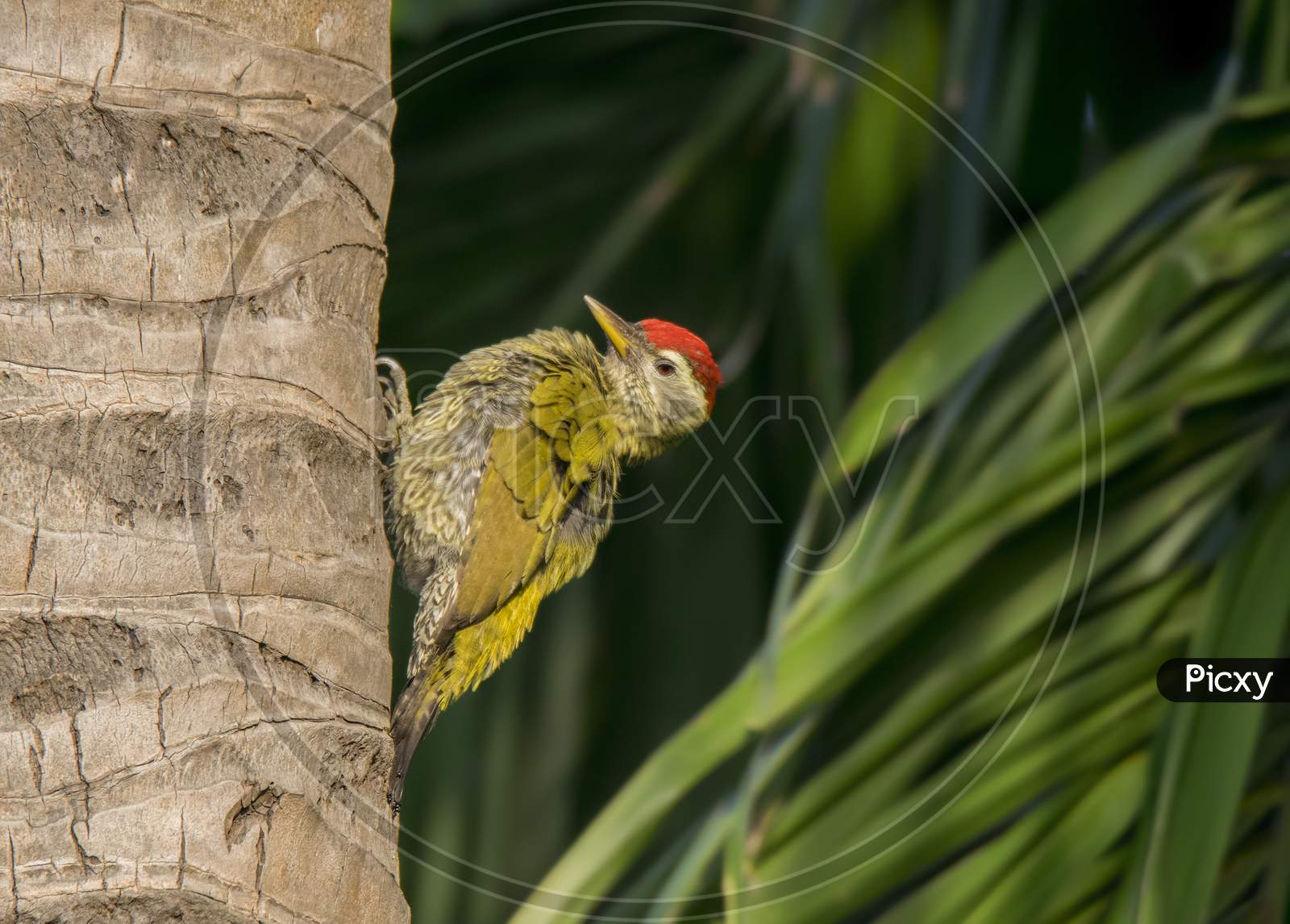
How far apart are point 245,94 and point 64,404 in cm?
34

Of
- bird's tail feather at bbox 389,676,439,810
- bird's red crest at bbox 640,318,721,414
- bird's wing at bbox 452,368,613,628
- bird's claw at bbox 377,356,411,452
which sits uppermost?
bird's red crest at bbox 640,318,721,414

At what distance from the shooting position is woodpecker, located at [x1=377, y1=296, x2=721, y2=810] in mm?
1936

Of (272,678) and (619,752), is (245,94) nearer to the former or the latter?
(272,678)

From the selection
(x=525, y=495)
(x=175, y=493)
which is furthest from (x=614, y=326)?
(x=175, y=493)

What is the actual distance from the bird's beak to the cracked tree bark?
1078 mm

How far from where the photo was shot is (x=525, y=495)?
200 cm

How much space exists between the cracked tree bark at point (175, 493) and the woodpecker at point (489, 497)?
78cm

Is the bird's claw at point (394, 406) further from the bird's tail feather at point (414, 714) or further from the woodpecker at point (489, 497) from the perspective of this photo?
the bird's tail feather at point (414, 714)

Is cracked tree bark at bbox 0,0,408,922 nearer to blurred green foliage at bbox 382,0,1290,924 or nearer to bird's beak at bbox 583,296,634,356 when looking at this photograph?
blurred green foliage at bbox 382,0,1290,924

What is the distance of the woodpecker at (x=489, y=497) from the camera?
6.35 feet

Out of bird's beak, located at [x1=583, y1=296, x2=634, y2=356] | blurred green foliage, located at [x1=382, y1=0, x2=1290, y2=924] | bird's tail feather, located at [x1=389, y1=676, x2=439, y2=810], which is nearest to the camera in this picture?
blurred green foliage, located at [x1=382, y1=0, x2=1290, y2=924]

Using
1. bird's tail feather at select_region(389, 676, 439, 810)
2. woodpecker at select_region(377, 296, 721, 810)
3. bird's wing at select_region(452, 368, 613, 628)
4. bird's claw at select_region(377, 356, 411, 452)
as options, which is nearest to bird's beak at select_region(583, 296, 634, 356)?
woodpecker at select_region(377, 296, 721, 810)

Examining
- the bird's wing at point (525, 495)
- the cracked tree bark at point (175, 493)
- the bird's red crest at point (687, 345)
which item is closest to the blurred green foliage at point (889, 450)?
the bird's red crest at point (687, 345)

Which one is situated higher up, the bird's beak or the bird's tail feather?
the bird's beak
